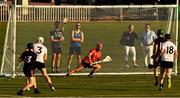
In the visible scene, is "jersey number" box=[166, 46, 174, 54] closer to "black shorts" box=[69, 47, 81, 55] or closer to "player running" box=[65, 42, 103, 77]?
"player running" box=[65, 42, 103, 77]

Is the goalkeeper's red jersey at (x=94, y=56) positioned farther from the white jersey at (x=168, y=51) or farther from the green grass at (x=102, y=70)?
the white jersey at (x=168, y=51)

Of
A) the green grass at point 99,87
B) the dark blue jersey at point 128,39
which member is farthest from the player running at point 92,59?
the dark blue jersey at point 128,39

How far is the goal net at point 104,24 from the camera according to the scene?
31156 millimetres

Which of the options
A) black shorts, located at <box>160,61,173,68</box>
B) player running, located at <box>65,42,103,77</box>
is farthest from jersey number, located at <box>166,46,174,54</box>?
player running, located at <box>65,42,103,77</box>

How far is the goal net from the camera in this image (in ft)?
102

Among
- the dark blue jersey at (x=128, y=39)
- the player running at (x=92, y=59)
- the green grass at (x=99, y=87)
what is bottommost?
the green grass at (x=99, y=87)

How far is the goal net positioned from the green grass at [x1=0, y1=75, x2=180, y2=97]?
3.76 feet

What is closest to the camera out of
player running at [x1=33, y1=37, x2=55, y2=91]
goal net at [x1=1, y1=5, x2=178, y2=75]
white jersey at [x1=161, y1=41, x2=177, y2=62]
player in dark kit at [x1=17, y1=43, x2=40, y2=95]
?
player in dark kit at [x1=17, y1=43, x2=40, y2=95]

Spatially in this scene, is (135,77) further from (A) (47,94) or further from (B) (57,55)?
(A) (47,94)

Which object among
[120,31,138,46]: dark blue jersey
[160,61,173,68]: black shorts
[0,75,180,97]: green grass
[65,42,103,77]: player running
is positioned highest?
[120,31,138,46]: dark blue jersey

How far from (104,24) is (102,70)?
1988mm

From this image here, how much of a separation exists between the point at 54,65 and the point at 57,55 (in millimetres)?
407

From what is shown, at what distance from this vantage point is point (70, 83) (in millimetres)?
27578

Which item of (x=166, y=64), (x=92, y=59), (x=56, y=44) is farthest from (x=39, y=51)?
(x=56, y=44)
